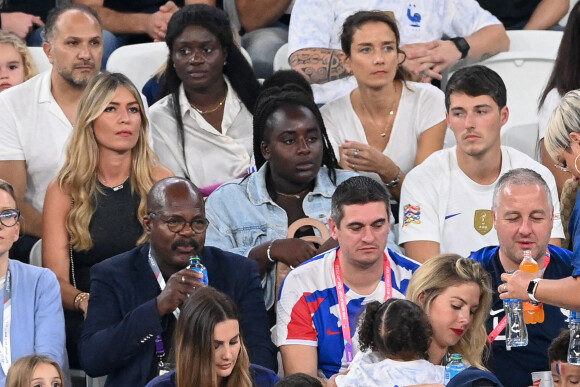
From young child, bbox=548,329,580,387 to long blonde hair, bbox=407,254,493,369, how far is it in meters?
0.26

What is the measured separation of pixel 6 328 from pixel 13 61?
2057 millimetres

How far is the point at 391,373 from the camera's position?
13.9 ft

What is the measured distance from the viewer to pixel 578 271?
437cm

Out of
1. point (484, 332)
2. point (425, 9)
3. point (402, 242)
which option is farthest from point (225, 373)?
point (425, 9)

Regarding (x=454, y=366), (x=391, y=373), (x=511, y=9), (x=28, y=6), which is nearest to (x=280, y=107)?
(x=454, y=366)

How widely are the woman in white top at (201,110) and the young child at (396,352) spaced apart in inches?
81.1

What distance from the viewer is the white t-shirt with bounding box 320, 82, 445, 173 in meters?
6.38

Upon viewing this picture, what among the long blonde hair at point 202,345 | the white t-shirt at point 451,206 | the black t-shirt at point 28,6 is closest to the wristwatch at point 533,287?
the long blonde hair at point 202,345

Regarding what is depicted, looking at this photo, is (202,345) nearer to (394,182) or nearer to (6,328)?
(6,328)

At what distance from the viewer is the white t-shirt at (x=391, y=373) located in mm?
4219

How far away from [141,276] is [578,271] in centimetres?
170

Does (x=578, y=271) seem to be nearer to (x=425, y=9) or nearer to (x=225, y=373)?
(x=225, y=373)

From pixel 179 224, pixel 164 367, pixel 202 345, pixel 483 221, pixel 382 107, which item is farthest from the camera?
pixel 382 107

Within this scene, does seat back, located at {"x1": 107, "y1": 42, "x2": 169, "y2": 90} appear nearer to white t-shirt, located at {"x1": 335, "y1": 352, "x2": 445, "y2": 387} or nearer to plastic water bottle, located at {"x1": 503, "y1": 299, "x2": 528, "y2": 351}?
plastic water bottle, located at {"x1": 503, "y1": 299, "x2": 528, "y2": 351}
